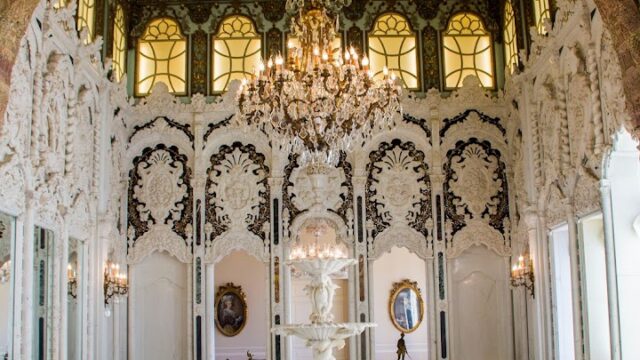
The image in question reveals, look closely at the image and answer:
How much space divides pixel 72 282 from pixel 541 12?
25.0 ft

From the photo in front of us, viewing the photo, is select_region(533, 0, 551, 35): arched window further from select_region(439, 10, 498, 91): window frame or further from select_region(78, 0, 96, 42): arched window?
select_region(78, 0, 96, 42): arched window

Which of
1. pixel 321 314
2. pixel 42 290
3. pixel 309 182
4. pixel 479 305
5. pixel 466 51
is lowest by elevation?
pixel 321 314

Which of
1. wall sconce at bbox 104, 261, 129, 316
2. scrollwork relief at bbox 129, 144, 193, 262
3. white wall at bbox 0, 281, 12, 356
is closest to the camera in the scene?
white wall at bbox 0, 281, 12, 356

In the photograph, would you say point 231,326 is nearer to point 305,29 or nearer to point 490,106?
point 490,106

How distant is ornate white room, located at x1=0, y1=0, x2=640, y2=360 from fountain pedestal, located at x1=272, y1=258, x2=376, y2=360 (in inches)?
1.1

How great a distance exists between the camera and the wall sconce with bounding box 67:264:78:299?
11.7 m

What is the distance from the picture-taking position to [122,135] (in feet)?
47.0

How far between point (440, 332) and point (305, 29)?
6.05 meters

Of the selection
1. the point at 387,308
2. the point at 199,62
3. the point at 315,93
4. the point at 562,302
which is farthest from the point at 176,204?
the point at 387,308

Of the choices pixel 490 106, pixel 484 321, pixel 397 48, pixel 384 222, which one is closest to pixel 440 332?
pixel 484 321

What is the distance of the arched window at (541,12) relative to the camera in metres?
12.3

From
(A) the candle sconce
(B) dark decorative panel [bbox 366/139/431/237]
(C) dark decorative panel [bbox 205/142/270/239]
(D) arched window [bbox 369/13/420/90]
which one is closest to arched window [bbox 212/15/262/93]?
(C) dark decorative panel [bbox 205/142/270/239]

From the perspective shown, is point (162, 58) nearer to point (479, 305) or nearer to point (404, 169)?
point (404, 169)

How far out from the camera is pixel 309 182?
47.3 ft
